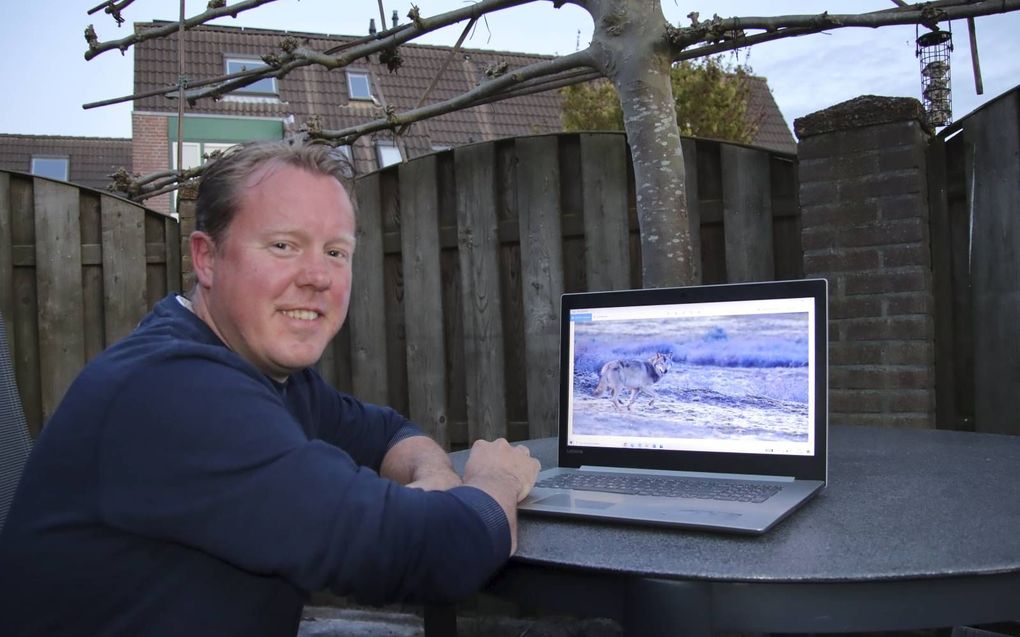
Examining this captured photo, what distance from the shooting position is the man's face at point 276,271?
131 centimetres

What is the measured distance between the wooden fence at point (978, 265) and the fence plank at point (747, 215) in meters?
0.56

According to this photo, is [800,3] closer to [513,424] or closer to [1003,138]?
[1003,138]

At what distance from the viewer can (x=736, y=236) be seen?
3.11 meters

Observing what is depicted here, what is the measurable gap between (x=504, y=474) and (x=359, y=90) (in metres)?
16.6

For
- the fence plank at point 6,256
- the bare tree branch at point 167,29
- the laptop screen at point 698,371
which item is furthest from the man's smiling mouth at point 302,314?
the fence plank at point 6,256

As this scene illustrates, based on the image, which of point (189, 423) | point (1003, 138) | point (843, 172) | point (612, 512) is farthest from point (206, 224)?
point (1003, 138)

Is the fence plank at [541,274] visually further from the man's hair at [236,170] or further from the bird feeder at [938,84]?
the bird feeder at [938,84]

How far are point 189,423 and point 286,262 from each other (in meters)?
0.38

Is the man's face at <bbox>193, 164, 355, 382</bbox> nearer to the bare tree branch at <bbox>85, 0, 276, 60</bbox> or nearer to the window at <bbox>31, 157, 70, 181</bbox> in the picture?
the bare tree branch at <bbox>85, 0, 276, 60</bbox>

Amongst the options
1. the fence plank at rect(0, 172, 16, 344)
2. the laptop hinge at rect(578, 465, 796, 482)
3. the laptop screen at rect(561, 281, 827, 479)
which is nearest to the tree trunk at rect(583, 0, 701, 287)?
the laptop screen at rect(561, 281, 827, 479)

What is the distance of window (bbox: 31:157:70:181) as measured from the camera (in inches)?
857

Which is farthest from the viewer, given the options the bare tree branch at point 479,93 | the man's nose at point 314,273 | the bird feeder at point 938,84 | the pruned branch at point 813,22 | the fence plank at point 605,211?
the bird feeder at point 938,84

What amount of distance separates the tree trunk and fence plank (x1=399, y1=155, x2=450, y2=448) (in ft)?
3.53

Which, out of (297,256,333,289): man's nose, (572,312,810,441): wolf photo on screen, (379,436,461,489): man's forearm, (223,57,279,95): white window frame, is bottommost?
(379,436,461,489): man's forearm
